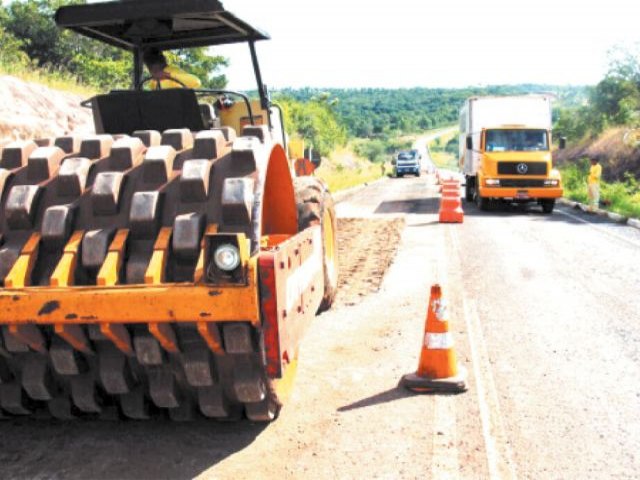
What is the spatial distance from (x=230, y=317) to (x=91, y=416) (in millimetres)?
1371

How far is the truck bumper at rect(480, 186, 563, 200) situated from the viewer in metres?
19.1

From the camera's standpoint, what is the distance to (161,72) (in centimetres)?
628

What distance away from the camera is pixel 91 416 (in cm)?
414

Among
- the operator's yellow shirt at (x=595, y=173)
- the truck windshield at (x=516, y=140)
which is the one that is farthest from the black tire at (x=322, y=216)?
the operator's yellow shirt at (x=595, y=173)

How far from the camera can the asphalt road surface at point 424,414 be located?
12.5 feet

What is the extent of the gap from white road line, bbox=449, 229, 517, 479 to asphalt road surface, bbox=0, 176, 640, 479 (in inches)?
0.5

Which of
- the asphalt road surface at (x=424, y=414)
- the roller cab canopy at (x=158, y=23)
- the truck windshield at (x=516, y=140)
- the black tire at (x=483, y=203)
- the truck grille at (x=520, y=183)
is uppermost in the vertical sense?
the roller cab canopy at (x=158, y=23)

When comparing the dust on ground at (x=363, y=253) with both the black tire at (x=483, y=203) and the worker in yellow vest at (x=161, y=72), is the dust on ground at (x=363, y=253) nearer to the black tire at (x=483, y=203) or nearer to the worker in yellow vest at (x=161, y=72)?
the worker in yellow vest at (x=161, y=72)

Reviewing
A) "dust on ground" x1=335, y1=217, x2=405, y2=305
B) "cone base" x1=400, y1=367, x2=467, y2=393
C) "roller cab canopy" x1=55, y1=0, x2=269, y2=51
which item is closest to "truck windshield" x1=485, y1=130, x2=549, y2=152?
"dust on ground" x1=335, y1=217, x2=405, y2=305

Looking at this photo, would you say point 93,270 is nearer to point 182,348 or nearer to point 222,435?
point 182,348

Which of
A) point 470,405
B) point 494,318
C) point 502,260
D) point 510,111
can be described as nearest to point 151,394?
point 470,405

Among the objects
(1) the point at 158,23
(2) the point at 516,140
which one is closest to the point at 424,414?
(1) the point at 158,23

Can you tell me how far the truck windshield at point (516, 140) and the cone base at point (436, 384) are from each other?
1579cm

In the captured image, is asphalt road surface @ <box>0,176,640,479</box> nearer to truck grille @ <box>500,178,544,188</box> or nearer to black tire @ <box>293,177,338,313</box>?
black tire @ <box>293,177,338,313</box>
